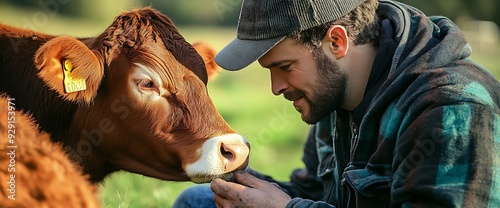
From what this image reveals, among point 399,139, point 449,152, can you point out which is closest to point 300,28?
point 399,139

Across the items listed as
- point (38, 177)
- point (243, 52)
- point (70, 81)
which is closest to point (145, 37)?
point (70, 81)

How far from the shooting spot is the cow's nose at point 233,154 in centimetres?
384

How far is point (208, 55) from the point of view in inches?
→ 195

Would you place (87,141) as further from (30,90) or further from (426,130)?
(426,130)

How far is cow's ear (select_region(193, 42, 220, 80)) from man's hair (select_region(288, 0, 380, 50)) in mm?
1260

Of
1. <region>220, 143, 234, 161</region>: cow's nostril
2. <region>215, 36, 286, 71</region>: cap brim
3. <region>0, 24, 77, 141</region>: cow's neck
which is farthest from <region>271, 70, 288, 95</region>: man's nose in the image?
<region>0, 24, 77, 141</region>: cow's neck

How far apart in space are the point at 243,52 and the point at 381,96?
0.79 metres

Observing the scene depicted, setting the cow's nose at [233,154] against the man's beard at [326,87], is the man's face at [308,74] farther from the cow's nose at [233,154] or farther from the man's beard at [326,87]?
the cow's nose at [233,154]

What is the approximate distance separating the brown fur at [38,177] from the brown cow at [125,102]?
3.79 feet

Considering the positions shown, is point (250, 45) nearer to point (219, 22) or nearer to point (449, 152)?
point (449, 152)

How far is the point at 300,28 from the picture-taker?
12.0ft

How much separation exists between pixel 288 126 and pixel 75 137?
7935mm

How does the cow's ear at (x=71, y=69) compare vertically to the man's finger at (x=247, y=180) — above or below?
above

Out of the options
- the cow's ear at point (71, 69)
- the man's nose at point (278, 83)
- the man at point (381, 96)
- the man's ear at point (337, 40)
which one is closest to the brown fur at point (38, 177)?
the cow's ear at point (71, 69)
